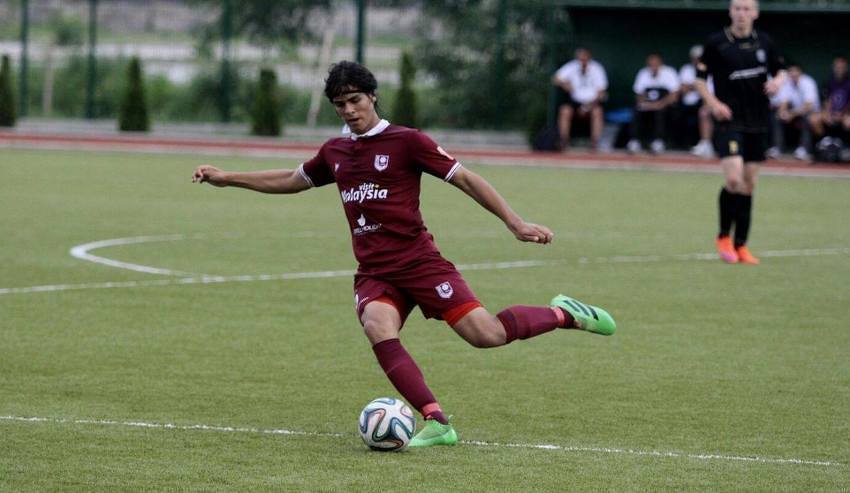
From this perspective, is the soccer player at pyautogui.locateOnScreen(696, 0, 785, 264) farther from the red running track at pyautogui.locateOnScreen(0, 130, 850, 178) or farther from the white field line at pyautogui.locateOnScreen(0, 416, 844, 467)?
the red running track at pyautogui.locateOnScreen(0, 130, 850, 178)

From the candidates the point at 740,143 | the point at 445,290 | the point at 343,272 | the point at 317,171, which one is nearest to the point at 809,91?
the point at 740,143

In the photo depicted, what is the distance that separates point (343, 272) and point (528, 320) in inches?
229

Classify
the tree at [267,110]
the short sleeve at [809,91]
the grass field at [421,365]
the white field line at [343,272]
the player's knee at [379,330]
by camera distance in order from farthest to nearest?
the tree at [267,110]
the short sleeve at [809,91]
the white field line at [343,272]
the player's knee at [379,330]
the grass field at [421,365]

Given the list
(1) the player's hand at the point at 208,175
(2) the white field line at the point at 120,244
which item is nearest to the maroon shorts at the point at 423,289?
(1) the player's hand at the point at 208,175

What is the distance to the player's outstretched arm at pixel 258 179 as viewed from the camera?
7465 millimetres

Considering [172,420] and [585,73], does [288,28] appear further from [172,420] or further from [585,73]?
[172,420]

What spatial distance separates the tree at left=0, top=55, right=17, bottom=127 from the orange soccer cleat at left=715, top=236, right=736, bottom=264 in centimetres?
2278

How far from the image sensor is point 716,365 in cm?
898

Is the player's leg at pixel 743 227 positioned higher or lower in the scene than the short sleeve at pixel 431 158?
lower

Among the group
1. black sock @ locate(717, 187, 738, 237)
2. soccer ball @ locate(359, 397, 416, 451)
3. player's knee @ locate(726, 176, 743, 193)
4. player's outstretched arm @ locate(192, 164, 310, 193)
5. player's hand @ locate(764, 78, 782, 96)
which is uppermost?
player's hand @ locate(764, 78, 782, 96)

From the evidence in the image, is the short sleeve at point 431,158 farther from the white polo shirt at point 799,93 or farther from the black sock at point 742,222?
the white polo shirt at point 799,93

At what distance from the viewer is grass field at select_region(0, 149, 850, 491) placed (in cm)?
632

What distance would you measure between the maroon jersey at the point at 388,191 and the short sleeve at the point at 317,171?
237 mm

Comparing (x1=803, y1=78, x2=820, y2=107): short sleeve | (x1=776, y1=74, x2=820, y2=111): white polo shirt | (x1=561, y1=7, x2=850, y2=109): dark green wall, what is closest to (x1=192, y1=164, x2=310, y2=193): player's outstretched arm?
(x1=776, y1=74, x2=820, y2=111): white polo shirt
